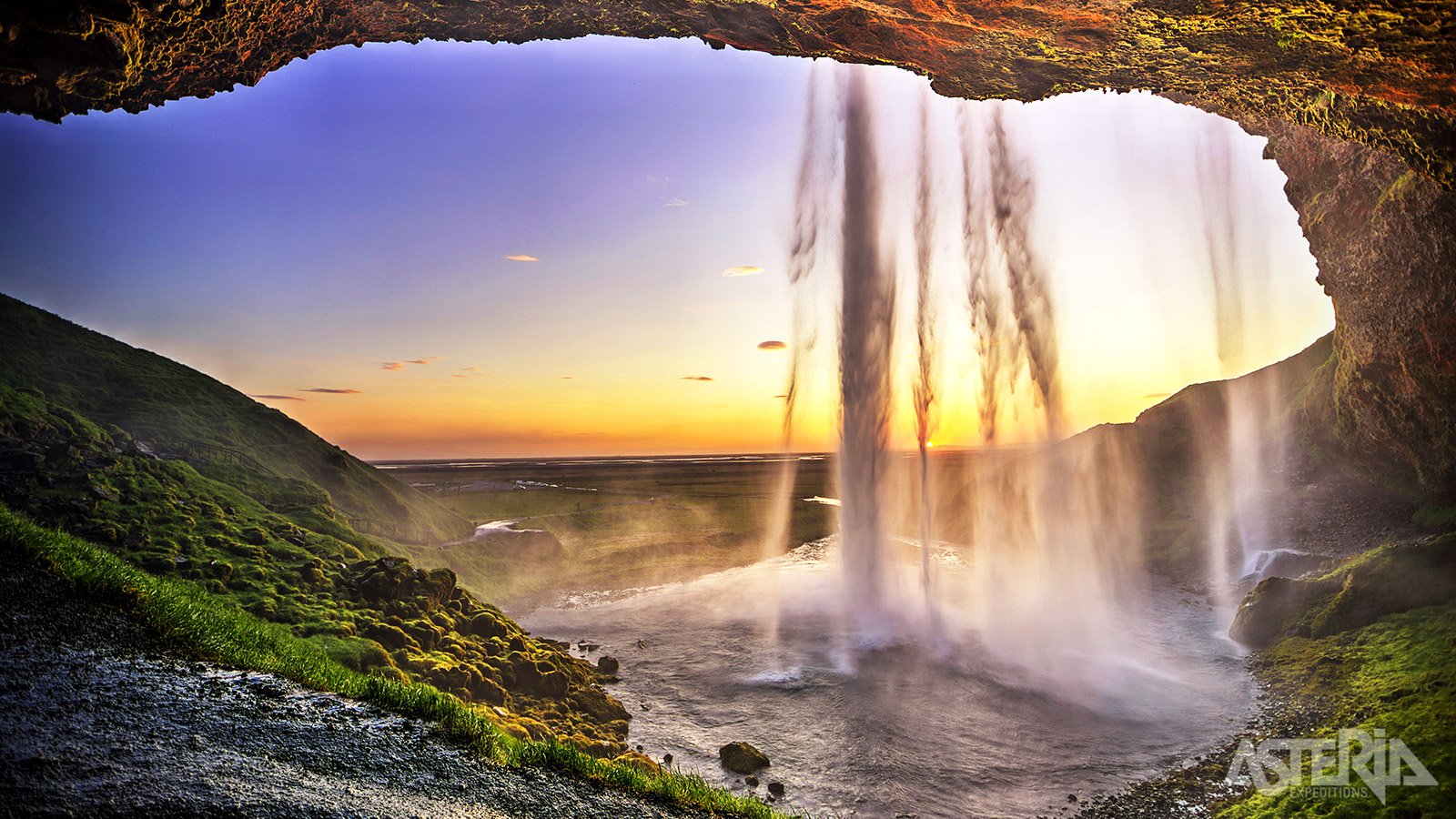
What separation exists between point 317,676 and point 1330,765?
58.7 ft

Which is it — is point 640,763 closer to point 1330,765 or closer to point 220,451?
point 1330,765

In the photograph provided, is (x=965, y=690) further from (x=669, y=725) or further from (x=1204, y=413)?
(x=1204, y=413)

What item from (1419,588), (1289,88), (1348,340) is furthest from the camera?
Result: (1348,340)

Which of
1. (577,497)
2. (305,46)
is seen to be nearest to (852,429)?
(305,46)

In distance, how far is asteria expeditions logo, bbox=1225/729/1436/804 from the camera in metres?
9.41

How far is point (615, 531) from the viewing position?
4972cm

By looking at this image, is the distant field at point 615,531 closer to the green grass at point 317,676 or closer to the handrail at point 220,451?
the handrail at point 220,451

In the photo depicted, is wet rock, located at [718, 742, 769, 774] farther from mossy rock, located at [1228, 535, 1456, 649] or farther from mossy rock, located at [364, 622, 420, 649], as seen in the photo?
mossy rock, located at [1228, 535, 1456, 649]

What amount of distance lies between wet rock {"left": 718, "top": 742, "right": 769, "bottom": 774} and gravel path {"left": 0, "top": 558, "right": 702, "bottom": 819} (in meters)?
6.86

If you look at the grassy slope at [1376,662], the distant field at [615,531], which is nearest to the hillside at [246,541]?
the distant field at [615,531]

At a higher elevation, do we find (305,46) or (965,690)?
(305,46)

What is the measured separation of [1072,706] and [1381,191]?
19288mm

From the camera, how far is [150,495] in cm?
1689

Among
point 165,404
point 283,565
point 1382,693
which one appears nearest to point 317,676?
point 283,565
